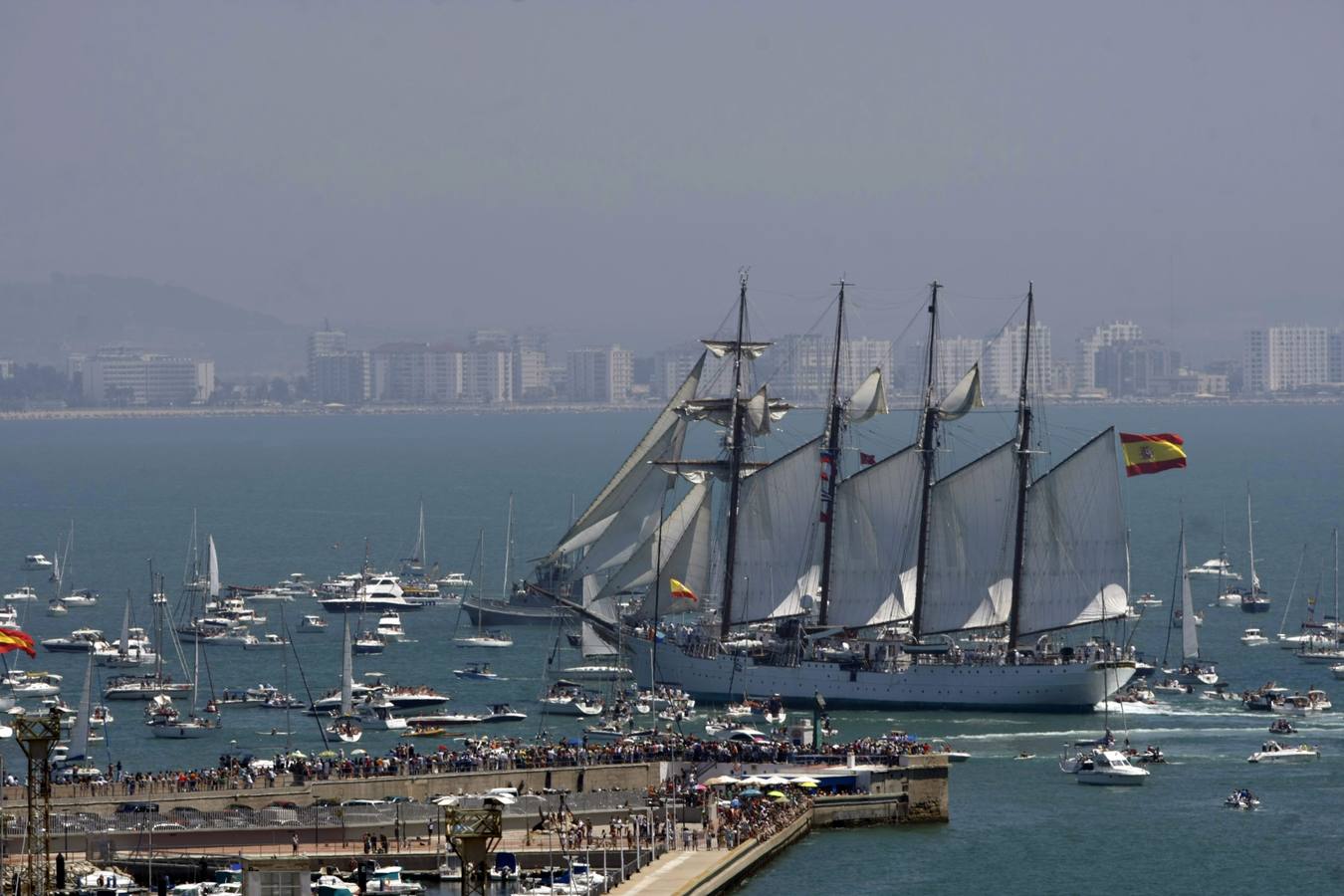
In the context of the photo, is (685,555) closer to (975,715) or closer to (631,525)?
(631,525)

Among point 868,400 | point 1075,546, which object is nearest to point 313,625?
point 868,400

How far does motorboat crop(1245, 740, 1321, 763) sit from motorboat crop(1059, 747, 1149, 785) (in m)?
3.77

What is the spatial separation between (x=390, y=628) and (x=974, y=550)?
28674mm

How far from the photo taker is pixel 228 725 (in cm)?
7912

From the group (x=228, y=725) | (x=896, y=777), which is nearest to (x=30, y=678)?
(x=228, y=725)

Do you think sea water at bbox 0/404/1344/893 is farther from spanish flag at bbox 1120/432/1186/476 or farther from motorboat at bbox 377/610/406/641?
Result: spanish flag at bbox 1120/432/1186/476

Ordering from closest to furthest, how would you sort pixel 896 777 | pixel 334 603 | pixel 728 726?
pixel 896 777, pixel 728 726, pixel 334 603

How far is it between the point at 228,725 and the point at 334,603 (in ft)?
116

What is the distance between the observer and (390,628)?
106562mm

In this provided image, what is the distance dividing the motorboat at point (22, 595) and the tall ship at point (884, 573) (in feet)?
112

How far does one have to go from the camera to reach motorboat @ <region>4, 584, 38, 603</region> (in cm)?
11631

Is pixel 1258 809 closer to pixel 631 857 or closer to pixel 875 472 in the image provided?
pixel 631 857

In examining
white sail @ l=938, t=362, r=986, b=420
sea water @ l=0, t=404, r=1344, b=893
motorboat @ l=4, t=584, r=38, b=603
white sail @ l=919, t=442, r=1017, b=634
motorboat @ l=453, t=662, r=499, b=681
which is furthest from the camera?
motorboat @ l=4, t=584, r=38, b=603

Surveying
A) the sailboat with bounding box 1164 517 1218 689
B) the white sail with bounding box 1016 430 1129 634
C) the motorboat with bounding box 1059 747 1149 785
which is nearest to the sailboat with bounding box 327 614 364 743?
the motorboat with bounding box 1059 747 1149 785
